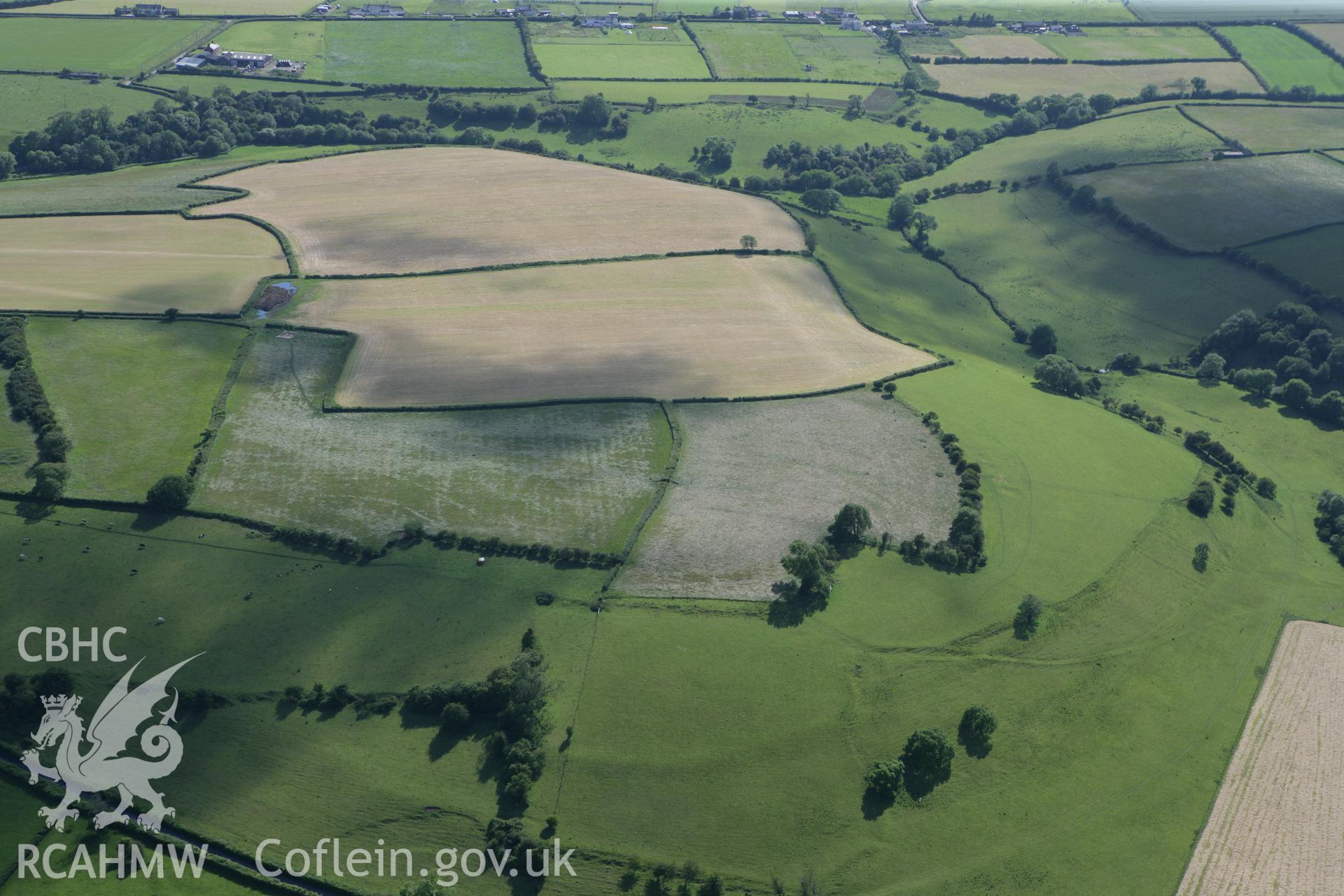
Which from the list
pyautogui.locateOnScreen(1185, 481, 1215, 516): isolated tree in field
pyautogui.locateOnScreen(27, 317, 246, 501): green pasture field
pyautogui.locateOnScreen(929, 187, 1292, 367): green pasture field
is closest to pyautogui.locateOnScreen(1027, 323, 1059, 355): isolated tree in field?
pyautogui.locateOnScreen(929, 187, 1292, 367): green pasture field

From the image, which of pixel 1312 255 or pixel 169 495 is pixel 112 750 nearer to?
pixel 169 495

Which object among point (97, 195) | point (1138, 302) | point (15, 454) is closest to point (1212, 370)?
point (1138, 302)

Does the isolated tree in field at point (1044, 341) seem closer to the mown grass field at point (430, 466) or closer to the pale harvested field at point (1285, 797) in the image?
the pale harvested field at point (1285, 797)

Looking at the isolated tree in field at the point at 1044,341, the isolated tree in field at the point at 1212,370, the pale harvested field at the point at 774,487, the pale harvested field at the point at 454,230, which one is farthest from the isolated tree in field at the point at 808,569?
the isolated tree in field at the point at 1212,370

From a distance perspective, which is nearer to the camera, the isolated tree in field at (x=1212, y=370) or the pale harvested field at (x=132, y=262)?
the pale harvested field at (x=132, y=262)

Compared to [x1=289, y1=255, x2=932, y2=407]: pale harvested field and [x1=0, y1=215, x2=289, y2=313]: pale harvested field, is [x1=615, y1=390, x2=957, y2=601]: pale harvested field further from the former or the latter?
[x1=0, y1=215, x2=289, y2=313]: pale harvested field

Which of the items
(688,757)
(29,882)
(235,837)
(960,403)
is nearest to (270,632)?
(235,837)

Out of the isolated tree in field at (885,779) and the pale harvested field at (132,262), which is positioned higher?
the pale harvested field at (132,262)

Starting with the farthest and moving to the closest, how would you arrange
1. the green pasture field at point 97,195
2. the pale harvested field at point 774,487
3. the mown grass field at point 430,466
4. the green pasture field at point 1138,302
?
the green pasture field at point 1138,302
the green pasture field at point 97,195
the mown grass field at point 430,466
the pale harvested field at point 774,487
